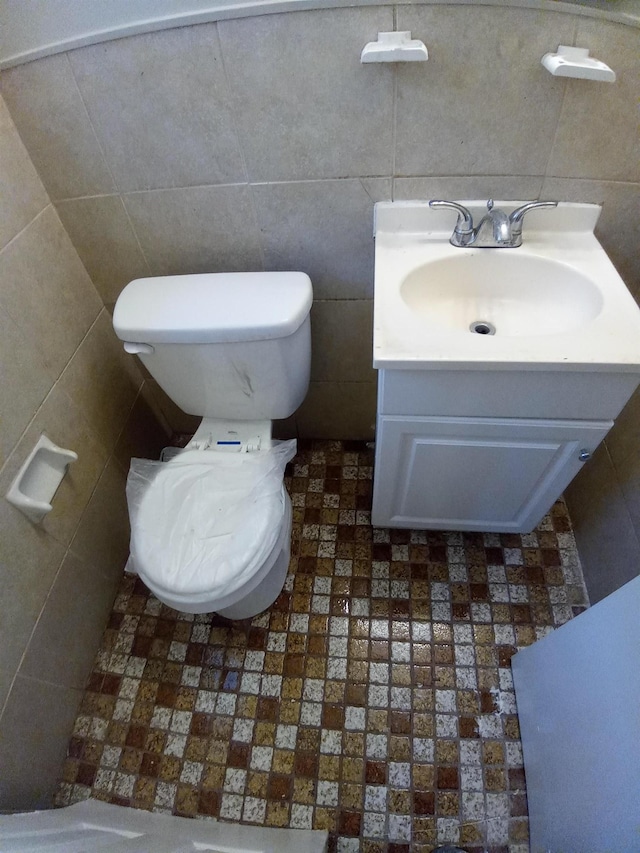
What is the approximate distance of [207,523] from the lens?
1062 millimetres

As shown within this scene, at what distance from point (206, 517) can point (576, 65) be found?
1.13m

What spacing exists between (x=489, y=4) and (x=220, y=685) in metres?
1.60

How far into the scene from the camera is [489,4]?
0.77 meters

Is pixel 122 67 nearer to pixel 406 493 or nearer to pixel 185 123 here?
pixel 185 123

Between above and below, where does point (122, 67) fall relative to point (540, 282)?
above

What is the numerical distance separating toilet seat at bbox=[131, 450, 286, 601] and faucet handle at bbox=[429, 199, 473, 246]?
2.28 feet

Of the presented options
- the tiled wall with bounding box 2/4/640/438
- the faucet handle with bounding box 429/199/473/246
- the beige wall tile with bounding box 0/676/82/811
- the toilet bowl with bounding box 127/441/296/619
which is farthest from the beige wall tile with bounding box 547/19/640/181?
the beige wall tile with bounding box 0/676/82/811

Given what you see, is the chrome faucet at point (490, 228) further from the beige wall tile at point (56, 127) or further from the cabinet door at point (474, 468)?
the beige wall tile at point (56, 127)

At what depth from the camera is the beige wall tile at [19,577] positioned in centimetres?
96

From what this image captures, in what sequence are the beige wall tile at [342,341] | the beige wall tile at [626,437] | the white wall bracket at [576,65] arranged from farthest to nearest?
the beige wall tile at [342,341] → the beige wall tile at [626,437] → the white wall bracket at [576,65]

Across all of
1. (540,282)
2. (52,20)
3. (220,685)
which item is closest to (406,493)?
(540,282)

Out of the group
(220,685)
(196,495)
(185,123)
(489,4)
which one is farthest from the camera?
(220,685)

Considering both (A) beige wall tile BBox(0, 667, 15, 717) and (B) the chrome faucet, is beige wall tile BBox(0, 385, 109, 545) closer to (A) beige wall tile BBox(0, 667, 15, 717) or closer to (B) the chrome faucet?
(A) beige wall tile BBox(0, 667, 15, 717)

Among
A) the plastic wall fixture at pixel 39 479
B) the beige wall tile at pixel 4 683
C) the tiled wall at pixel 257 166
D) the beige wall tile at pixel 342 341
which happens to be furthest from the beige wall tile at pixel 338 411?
the beige wall tile at pixel 4 683
